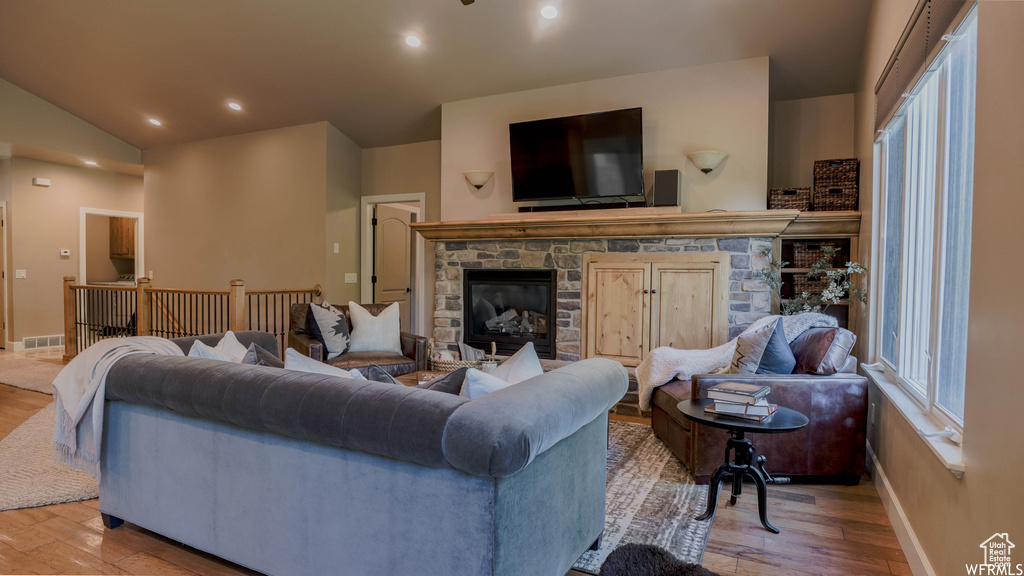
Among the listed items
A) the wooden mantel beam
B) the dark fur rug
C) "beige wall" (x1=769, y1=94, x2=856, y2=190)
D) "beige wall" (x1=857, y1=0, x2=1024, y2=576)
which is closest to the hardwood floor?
the dark fur rug

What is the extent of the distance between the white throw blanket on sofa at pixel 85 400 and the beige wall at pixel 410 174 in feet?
12.8

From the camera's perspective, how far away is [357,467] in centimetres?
165

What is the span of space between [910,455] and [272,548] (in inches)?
98.1

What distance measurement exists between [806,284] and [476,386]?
3.73 meters

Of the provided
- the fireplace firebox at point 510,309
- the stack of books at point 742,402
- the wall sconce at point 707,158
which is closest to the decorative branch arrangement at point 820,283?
the wall sconce at point 707,158

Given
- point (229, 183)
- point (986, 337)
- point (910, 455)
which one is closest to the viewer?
point (986, 337)

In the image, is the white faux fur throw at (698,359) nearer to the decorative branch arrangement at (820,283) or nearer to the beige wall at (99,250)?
the decorative branch arrangement at (820,283)

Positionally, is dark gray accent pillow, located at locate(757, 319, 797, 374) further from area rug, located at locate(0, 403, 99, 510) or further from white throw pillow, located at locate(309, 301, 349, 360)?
area rug, located at locate(0, 403, 99, 510)

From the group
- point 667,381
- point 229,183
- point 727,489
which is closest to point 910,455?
point 727,489

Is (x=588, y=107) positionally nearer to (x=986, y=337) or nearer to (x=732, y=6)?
(x=732, y=6)

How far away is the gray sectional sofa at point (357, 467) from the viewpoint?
4.83ft

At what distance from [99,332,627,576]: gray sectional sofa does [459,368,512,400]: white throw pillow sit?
98 mm

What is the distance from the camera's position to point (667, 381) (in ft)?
11.5

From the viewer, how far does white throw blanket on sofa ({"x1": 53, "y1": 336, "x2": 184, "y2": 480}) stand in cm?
221
